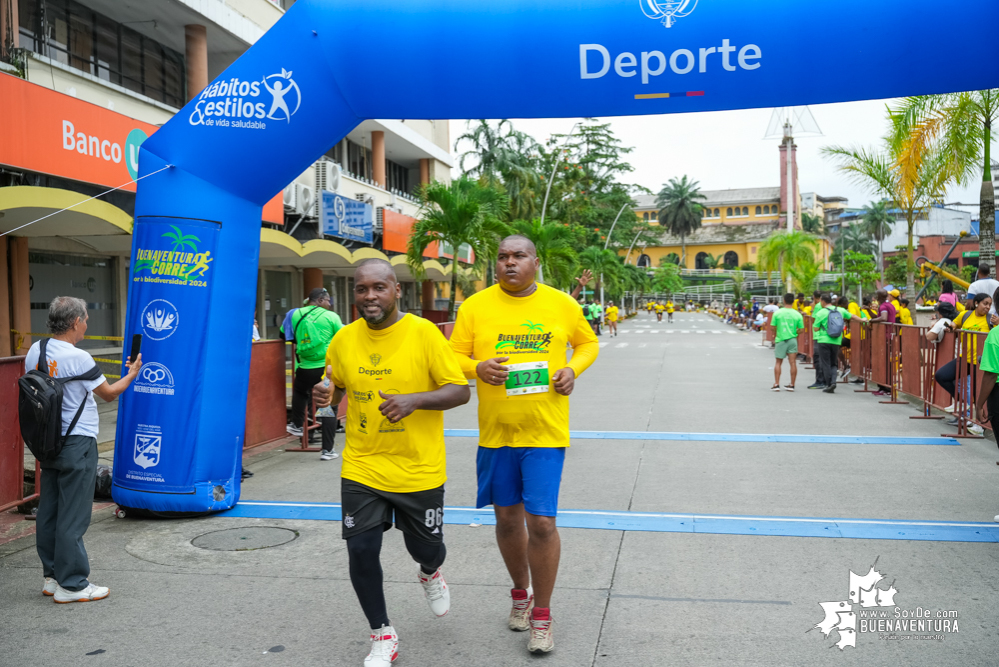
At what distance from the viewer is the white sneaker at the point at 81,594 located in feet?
14.7

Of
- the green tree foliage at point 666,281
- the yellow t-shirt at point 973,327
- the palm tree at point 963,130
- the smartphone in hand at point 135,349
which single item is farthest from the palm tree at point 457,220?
the green tree foliage at point 666,281

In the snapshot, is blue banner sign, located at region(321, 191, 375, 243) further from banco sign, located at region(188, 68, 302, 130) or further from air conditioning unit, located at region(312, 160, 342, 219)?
banco sign, located at region(188, 68, 302, 130)

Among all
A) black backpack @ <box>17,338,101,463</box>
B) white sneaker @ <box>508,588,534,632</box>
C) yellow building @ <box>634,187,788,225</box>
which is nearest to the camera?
white sneaker @ <box>508,588,534,632</box>

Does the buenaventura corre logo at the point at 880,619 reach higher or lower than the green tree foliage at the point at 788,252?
lower

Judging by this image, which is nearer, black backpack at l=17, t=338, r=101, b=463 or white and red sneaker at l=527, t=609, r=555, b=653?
white and red sneaker at l=527, t=609, r=555, b=653

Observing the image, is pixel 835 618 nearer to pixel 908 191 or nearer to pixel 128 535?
pixel 128 535

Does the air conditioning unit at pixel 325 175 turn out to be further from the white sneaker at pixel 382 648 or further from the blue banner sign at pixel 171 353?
the white sneaker at pixel 382 648

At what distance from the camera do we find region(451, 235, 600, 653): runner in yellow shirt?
3824 millimetres

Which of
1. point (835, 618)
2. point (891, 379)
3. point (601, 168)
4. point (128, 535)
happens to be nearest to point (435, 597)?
point (835, 618)

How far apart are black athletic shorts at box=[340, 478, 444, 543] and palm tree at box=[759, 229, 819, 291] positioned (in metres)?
46.2

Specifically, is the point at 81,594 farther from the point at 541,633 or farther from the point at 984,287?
the point at 984,287

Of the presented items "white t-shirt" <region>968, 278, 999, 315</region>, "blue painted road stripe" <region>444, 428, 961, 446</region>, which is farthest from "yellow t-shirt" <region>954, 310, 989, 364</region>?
"white t-shirt" <region>968, 278, 999, 315</region>

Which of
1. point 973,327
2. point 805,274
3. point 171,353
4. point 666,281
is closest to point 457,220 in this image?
point 973,327

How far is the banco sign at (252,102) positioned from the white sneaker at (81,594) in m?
3.33
